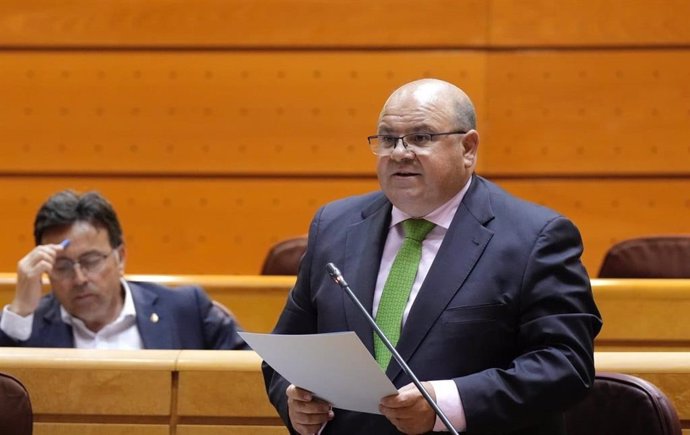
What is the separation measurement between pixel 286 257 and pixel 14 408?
1759 mm

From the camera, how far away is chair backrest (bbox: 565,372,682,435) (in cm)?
194

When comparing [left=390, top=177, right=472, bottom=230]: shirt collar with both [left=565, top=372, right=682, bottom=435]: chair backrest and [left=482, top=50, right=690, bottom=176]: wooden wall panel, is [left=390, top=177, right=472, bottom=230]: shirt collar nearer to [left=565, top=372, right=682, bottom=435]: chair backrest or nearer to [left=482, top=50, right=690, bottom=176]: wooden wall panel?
[left=565, top=372, right=682, bottom=435]: chair backrest

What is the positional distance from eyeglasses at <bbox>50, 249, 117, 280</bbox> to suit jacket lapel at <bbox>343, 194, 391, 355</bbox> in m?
1.29


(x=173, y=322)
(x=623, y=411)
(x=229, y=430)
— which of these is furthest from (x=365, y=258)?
(x=173, y=322)

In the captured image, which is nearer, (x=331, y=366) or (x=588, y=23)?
(x=331, y=366)

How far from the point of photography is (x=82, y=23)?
4.81 meters

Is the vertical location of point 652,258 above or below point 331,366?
below

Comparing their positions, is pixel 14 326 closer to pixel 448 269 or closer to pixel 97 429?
pixel 97 429

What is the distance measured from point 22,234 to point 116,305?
203 cm

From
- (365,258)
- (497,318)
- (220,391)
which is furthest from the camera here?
(220,391)

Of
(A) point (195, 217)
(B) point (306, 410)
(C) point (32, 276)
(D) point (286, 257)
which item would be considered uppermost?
(B) point (306, 410)

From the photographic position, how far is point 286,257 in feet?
12.5

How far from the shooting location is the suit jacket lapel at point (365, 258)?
1812 mm

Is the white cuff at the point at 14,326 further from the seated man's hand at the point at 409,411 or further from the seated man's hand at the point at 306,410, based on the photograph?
the seated man's hand at the point at 409,411
